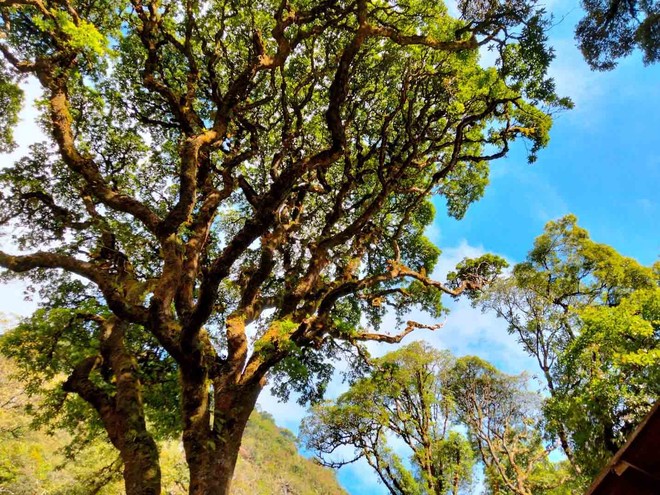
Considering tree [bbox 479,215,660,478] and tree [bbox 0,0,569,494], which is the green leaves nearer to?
tree [bbox 0,0,569,494]

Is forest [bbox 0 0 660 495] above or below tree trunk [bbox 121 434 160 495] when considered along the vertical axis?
above

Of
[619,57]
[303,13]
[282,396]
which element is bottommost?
[282,396]

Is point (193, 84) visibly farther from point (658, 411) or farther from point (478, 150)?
point (658, 411)

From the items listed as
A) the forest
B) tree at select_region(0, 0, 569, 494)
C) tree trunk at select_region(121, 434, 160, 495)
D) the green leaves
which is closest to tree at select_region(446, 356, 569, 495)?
the forest

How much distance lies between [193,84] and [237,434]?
7615 millimetres

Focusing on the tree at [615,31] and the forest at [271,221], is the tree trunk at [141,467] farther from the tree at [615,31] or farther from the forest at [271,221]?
the tree at [615,31]

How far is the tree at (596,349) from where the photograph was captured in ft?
26.8

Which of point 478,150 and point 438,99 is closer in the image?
point 438,99

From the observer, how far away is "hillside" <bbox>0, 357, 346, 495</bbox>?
59.8 ft

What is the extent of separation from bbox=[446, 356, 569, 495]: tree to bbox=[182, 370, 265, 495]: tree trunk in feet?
42.0

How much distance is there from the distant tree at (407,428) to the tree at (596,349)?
15.6 ft

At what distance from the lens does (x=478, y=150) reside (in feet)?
36.2

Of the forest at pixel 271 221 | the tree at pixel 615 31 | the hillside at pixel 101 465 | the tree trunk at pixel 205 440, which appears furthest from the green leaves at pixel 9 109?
the tree at pixel 615 31

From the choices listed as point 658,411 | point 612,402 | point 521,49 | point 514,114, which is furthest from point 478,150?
point 658,411
